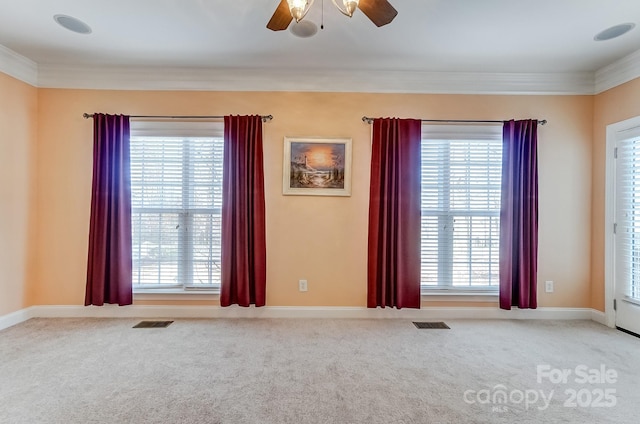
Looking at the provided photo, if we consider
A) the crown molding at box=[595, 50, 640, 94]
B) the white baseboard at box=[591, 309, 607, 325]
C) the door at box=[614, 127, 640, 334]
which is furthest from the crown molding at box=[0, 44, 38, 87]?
the white baseboard at box=[591, 309, 607, 325]

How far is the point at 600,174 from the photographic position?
333 centimetres

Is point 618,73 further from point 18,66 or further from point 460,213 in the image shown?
point 18,66

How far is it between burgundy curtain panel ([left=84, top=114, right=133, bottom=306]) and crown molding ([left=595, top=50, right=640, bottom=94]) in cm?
525

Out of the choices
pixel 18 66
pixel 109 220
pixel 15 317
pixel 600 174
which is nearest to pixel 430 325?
pixel 600 174

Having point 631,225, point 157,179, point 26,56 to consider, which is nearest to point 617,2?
point 631,225

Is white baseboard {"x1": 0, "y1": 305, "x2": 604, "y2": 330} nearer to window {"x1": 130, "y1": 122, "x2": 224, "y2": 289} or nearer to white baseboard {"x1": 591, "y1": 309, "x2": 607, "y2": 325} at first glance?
white baseboard {"x1": 591, "y1": 309, "x2": 607, "y2": 325}

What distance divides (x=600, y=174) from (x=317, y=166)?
3.15 metres

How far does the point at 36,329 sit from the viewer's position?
2.97 meters

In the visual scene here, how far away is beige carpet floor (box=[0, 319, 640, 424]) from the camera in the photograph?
5.86ft

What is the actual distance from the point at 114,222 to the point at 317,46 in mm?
2808

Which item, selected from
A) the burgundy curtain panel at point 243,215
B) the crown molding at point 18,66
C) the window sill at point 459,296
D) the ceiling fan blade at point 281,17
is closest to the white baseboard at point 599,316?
the window sill at point 459,296

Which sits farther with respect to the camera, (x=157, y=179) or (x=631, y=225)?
(x=157, y=179)

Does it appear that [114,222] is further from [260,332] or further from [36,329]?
[260,332]

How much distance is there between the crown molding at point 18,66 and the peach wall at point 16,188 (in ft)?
0.20
